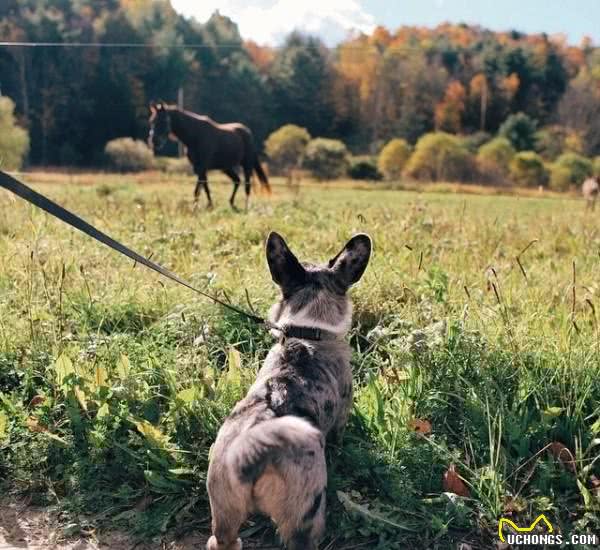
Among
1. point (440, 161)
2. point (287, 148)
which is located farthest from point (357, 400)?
point (440, 161)

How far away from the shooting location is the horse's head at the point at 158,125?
1432 centimetres

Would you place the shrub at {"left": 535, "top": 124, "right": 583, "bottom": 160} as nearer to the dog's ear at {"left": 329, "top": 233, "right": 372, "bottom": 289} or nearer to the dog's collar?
the dog's ear at {"left": 329, "top": 233, "right": 372, "bottom": 289}

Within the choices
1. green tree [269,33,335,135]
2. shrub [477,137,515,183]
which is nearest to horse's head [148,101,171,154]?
shrub [477,137,515,183]

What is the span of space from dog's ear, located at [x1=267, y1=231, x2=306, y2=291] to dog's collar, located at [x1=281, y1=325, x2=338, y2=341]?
0.83 feet

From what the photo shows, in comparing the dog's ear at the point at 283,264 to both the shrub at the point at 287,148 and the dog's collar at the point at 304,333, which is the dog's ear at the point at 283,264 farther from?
the shrub at the point at 287,148

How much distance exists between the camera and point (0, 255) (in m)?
6.16

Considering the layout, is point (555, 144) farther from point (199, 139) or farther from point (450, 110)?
point (199, 139)

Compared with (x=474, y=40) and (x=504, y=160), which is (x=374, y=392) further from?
(x=474, y=40)

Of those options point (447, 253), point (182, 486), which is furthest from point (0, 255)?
point (447, 253)

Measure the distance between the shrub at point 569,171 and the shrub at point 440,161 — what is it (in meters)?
5.66

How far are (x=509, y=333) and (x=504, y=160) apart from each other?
4644 centimetres

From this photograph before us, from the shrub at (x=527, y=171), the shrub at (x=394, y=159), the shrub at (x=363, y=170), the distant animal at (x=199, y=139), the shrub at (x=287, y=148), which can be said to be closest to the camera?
the distant animal at (x=199, y=139)

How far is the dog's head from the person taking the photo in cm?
355

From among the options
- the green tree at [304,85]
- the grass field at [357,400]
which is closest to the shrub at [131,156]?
the green tree at [304,85]
